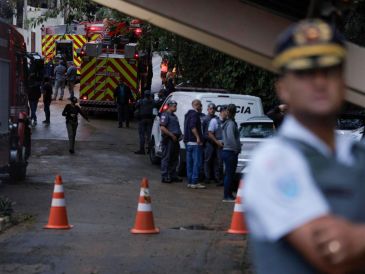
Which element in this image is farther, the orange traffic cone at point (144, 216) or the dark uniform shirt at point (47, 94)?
the dark uniform shirt at point (47, 94)

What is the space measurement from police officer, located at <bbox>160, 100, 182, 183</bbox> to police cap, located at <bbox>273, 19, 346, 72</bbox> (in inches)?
599

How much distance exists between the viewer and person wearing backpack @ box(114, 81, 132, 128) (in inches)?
1114

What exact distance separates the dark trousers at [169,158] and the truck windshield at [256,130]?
1581 millimetres

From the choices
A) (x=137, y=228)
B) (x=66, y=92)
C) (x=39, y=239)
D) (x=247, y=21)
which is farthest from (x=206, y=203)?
(x=66, y=92)

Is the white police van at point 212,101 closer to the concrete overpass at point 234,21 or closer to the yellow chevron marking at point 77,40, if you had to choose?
the concrete overpass at point 234,21

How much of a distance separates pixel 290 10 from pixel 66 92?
111 ft

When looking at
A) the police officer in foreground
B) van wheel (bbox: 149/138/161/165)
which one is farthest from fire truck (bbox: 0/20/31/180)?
the police officer in foreground

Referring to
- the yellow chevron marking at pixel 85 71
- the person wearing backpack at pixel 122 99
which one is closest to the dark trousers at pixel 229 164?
the person wearing backpack at pixel 122 99

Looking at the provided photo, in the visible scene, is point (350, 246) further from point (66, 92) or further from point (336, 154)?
point (66, 92)

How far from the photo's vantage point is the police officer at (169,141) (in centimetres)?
1769

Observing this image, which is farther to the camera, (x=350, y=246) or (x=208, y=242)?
(x=208, y=242)

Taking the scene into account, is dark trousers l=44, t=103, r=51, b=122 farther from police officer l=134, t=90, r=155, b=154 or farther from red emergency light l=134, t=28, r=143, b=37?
police officer l=134, t=90, r=155, b=154

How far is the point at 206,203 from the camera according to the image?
49.6 ft

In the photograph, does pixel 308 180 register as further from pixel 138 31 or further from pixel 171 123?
pixel 138 31
